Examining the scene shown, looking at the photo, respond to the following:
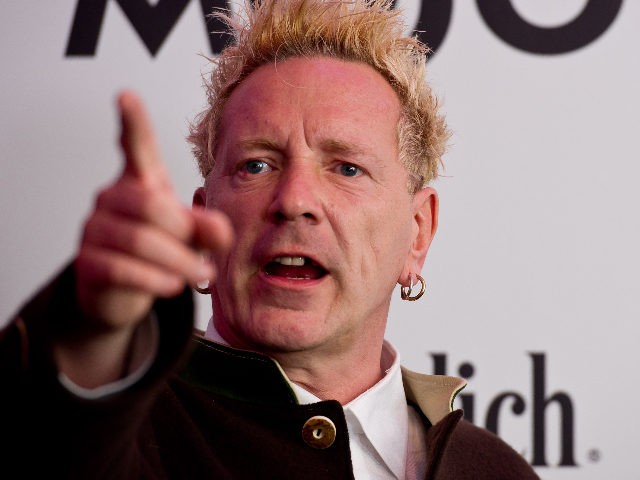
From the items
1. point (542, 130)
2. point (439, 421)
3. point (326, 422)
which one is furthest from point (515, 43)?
point (326, 422)

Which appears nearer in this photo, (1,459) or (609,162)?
(1,459)

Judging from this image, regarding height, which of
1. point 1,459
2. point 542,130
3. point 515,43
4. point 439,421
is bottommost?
point 439,421

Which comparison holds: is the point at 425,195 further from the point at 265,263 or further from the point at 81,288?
the point at 81,288

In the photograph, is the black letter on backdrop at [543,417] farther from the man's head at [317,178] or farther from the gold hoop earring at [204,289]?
the gold hoop earring at [204,289]

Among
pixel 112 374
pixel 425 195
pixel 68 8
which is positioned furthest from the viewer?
pixel 68 8

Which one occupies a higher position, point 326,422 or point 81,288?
point 81,288

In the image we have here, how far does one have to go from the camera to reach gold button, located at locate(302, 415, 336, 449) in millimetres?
1138

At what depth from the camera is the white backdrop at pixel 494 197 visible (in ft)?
5.59

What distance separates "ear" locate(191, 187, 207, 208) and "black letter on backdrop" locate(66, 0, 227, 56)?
0.38 m

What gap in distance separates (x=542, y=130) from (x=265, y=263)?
73 cm

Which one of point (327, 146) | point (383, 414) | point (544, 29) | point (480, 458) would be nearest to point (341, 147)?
point (327, 146)

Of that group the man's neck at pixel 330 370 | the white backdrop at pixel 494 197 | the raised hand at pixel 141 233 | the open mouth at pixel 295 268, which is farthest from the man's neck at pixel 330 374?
the raised hand at pixel 141 233

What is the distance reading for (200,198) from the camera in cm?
146

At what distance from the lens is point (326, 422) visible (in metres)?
1.14
